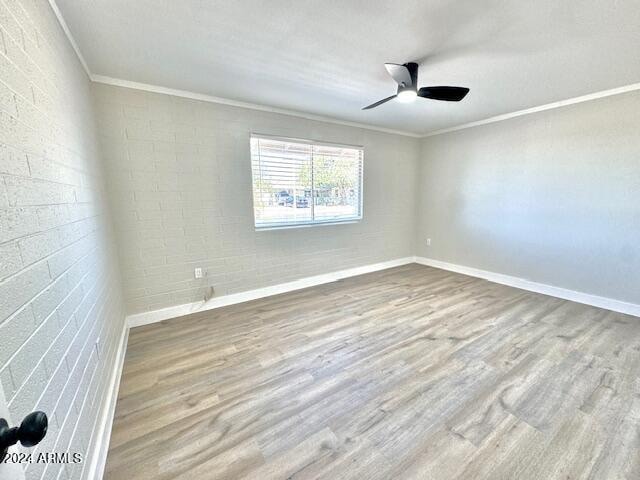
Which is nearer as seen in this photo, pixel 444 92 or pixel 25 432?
pixel 25 432

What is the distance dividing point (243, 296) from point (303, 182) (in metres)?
1.76

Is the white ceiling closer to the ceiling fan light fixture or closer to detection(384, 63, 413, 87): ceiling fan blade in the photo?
detection(384, 63, 413, 87): ceiling fan blade

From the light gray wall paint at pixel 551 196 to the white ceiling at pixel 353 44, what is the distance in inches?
22.1

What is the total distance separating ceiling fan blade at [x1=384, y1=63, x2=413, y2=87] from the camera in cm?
203

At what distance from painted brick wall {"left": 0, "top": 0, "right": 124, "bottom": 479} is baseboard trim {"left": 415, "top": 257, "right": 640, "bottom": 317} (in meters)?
4.79

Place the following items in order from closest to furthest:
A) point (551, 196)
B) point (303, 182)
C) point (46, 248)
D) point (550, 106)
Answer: point (46, 248) → point (550, 106) → point (551, 196) → point (303, 182)

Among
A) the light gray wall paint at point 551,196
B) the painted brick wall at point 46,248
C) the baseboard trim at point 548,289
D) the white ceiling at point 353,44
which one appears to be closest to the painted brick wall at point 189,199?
the white ceiling at point 353,44

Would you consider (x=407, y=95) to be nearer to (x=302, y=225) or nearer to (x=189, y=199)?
(x=302, y=225)

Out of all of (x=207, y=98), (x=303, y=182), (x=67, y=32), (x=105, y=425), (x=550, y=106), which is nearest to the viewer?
(x=105, y=425)

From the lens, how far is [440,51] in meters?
2.06

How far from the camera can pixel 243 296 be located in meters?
3.44

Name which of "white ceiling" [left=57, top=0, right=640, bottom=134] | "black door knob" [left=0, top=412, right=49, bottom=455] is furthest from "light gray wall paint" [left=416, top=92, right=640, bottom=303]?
"black door knob" [left=0, top=412, right=49, bottom=455]

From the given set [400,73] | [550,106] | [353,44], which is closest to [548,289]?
[550,106]

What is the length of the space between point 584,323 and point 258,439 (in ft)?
11.1
